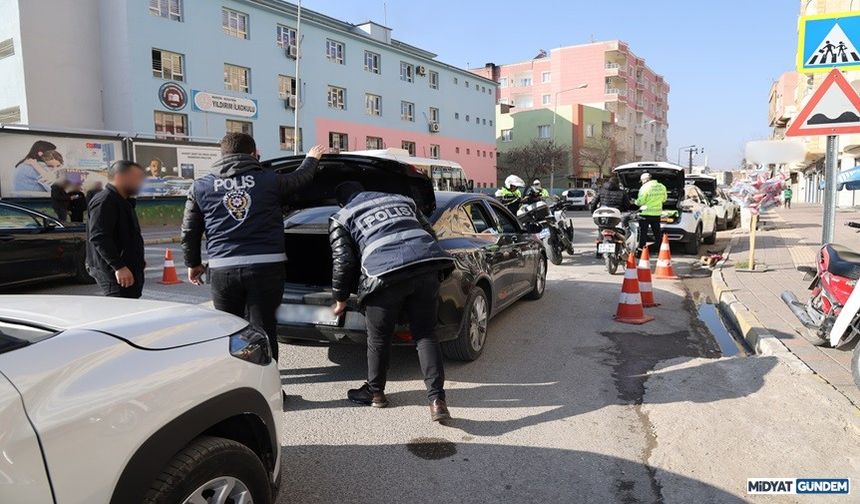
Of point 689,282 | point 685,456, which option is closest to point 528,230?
point 689,282

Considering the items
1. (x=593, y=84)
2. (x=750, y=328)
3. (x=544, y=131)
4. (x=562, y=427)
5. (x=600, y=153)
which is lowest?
(x=562, y=427)

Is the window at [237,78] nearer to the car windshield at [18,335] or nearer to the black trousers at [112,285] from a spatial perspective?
the black trousers at [112,285]

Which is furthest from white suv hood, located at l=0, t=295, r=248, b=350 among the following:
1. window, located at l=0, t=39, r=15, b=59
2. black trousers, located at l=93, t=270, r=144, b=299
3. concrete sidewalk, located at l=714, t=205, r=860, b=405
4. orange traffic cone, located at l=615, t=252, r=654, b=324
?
→ window, located at l=0, t=39, r=15, b=59

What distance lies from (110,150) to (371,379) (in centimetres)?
1750

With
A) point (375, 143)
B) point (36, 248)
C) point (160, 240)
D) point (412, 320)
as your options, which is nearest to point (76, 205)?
point (160, 240)

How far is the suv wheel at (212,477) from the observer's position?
1908mm

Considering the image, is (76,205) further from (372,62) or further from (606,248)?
(372,62)

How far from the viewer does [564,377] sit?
4.86 m

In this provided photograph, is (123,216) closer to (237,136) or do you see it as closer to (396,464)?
(237,136)

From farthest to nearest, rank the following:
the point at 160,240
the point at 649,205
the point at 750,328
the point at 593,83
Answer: the point at 593,83
the point at 160,240
the point at 649,205
the point at 750,328

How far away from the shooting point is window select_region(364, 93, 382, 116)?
1435 inches

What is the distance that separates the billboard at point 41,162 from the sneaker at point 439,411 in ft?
51.9

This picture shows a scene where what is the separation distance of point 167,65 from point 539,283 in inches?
931

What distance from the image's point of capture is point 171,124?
1015 inches
